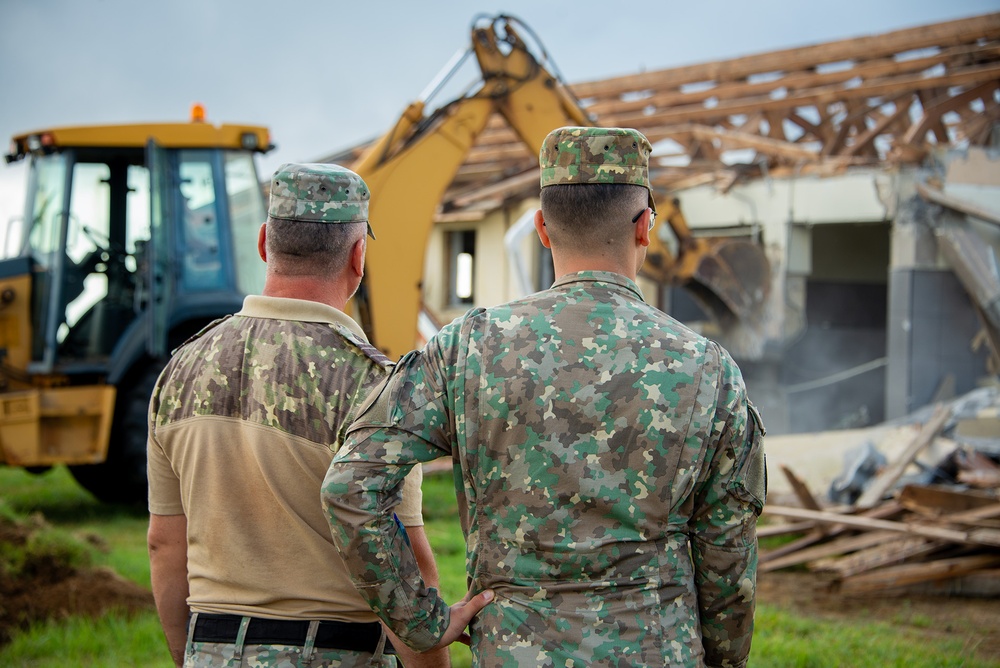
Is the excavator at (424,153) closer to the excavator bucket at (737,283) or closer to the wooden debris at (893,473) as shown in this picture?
the wooden debris at (893,473)

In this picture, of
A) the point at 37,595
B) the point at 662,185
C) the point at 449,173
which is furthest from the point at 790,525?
the point at 662,185

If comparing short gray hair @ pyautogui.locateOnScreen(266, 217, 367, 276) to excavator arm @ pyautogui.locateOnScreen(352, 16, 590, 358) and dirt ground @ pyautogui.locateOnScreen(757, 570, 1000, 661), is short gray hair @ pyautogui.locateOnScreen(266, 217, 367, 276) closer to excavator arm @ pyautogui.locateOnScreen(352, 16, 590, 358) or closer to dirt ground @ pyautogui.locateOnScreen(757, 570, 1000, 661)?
dirt ground @ pyautogui.locateOnScreen(757, 570, 1000, 661)

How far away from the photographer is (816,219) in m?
12.8

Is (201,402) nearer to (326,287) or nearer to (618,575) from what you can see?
(326,287)

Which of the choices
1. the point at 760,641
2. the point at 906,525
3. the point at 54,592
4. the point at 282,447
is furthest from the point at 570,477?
the point at 906,525

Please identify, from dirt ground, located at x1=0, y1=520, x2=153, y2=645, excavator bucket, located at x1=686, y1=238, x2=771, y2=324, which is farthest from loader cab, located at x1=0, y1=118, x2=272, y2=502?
excavator bucket, located at x1=686, y1=238, x2=771, y2=324

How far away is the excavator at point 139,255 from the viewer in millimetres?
7566

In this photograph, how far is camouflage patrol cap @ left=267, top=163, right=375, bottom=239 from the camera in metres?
2.13

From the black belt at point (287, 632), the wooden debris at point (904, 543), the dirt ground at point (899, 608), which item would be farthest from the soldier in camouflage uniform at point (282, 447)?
the wooden debris at point (904, 543)

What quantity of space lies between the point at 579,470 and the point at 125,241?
22.7 feet

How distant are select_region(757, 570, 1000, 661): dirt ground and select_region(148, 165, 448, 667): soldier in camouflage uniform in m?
4.02

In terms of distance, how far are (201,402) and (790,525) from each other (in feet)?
19.5

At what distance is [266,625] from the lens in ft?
6.73

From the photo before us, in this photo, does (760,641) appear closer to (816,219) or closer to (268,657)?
(268,657)
